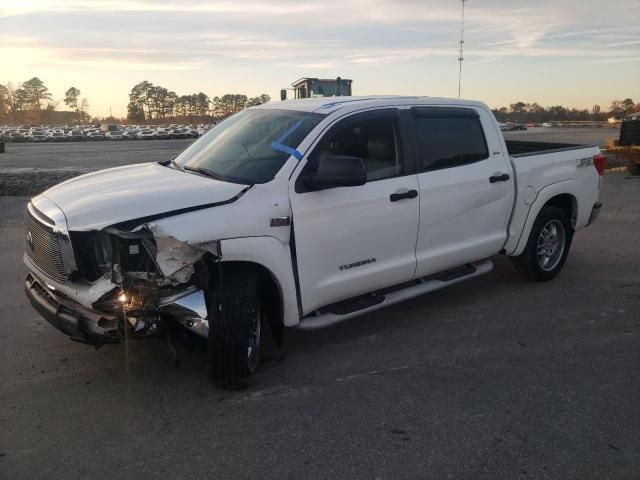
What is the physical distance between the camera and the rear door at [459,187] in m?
4.80

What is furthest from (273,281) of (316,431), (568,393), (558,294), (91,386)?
(558,294)

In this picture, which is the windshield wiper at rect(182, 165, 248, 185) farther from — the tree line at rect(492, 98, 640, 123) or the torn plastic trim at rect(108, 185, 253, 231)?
the tree line at rect(492, 98, 640, 123)

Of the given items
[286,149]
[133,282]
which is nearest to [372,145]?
[286,149]

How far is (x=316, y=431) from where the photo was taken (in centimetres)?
336

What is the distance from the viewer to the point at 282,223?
3.88 meters

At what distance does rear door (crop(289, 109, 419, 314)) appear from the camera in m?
4.05

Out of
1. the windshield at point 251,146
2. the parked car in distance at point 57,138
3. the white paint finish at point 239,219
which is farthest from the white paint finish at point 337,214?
the parked car in distance at point 57,138

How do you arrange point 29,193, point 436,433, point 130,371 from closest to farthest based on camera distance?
Result: point 436,433, point 130,371, point 29,193

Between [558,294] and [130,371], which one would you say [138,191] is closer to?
[130,371]

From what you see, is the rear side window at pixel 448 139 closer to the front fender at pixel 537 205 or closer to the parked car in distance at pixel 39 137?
the front fender at pixel 537 205

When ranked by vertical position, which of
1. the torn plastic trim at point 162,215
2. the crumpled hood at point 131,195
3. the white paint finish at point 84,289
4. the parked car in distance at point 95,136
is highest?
the crumpled hood at point 131,195

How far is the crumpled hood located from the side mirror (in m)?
0.53

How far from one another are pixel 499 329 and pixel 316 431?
2.20m

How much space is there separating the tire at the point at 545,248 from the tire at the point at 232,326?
3.31 meters
